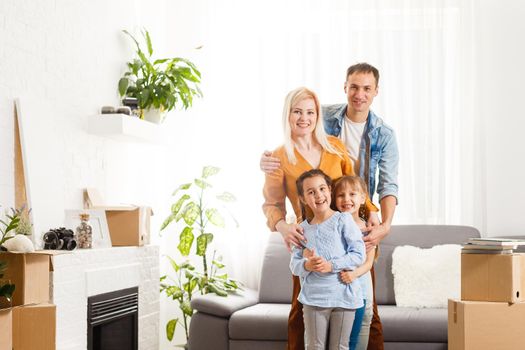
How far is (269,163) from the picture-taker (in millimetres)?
3729

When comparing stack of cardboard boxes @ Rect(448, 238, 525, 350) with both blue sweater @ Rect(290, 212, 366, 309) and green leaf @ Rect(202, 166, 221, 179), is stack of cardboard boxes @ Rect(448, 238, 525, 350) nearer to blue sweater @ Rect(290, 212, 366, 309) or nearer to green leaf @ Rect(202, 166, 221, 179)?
Answer: blue sweater @ Rect(290, 212, 366, 309)

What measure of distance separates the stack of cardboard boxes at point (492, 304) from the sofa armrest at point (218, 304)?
1.32 metres

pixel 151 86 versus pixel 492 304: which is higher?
pixel 151 86

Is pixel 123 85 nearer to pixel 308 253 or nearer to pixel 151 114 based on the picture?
pixel 151 114

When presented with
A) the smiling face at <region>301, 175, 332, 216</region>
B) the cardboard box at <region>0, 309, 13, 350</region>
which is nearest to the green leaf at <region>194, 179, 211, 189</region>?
the smiling face at <region>301, 175, 332, 216</region>

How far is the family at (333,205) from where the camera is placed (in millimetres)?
3521

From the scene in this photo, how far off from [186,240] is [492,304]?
6.98ft

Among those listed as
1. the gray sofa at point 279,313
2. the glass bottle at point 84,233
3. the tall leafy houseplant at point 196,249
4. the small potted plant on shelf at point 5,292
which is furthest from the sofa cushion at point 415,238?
the small potted plant on shelf at point 5,292

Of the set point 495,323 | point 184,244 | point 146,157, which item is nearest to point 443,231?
point 495,323

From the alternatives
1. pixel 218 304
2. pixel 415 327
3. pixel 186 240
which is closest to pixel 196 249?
pixel 186 240

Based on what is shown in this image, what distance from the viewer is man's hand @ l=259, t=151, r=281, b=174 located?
3717 mm

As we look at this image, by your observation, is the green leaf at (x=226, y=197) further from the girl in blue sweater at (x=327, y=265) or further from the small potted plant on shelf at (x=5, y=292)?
the small potted plant on shelf at (x=5, y=292)

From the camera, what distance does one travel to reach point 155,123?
4930mm

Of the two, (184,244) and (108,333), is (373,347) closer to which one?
(108,333)
